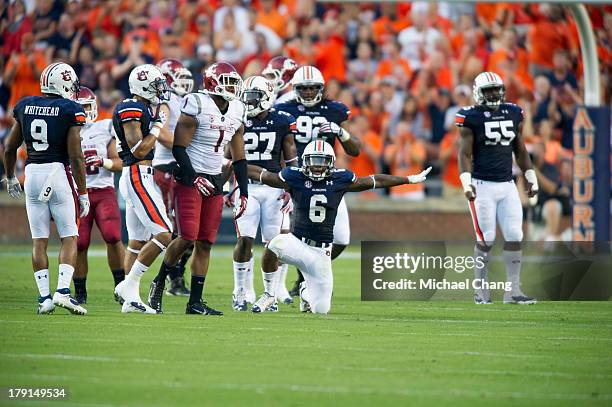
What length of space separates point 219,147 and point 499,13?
38.8 ft

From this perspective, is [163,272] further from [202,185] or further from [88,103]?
[88,103]

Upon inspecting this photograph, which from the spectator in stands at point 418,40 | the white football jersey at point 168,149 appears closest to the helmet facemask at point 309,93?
the white football jersey at point 168,149

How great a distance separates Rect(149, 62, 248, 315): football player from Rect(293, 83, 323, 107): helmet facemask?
4.74ft

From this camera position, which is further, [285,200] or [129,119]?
[285,200]

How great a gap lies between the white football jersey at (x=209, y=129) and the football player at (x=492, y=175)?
2.68 metres

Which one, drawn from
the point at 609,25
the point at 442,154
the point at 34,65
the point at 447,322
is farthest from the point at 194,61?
the point at 447,322

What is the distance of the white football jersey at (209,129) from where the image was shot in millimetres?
10234

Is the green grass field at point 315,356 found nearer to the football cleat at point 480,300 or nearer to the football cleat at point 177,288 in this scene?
the football cleat at point 480,300

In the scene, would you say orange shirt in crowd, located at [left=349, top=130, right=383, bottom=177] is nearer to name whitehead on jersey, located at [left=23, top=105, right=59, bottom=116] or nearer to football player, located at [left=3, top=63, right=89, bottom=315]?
football player, located at [left=3, top=63, right=89, bottom=315]

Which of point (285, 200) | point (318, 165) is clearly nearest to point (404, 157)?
point (285, 200)

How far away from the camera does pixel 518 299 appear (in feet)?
39.3

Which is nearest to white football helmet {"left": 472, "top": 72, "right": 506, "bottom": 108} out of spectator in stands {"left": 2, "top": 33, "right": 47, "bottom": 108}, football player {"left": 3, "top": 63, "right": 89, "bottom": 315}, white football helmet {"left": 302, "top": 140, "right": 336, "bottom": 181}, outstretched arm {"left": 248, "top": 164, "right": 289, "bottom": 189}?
white football helmet {"left": 302, "top": 140, "right": 336, "bottom": 181}

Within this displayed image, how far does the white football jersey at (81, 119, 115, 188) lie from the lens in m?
11.7

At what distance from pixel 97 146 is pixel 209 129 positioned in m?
1.95
